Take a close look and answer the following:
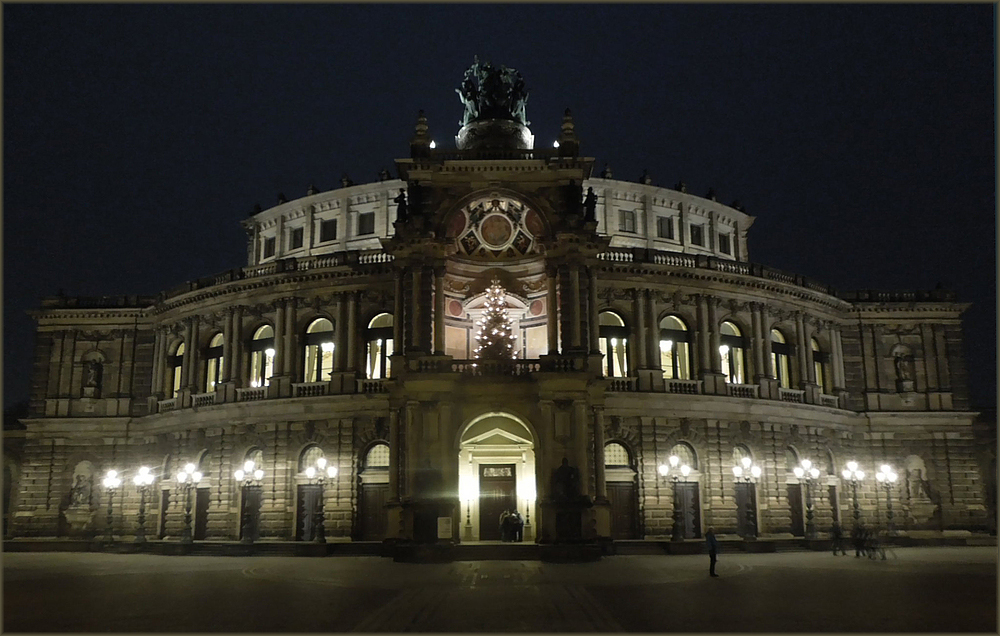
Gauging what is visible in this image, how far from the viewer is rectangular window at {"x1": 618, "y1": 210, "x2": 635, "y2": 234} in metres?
57.8

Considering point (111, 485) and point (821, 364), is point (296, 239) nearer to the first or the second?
point (111, 485)

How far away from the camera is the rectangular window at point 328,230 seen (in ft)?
193

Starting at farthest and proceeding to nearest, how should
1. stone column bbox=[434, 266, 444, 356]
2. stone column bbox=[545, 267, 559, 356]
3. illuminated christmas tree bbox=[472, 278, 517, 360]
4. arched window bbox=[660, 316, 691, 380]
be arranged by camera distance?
arched window bbox=[660, 316, 691, 380]
illuminated christmas tree bbox=[472, 278, 517, 360]
stone column bbox=[545, 267, 559, 356]
stone column bbox=[434, 266, 444, 356]

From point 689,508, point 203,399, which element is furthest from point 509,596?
point 203,399

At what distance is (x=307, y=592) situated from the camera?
2462 centimetres

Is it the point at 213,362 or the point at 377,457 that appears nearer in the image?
the point at 377,457

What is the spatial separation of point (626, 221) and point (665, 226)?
3062 mm

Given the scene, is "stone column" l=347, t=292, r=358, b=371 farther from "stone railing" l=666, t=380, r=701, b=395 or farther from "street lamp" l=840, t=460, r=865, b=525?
"street lamp" l=840, t=460, r=865, b=525

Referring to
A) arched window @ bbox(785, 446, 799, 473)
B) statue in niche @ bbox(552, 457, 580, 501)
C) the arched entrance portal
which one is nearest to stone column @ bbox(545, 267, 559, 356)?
the arched entrance portal

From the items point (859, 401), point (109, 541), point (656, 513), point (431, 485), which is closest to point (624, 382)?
point (656, 513)

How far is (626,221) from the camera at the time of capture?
2287 inches

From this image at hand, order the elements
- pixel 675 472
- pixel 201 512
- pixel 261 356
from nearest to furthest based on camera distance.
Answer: pixel 675 472, pixel 201 512, pixel 261 356

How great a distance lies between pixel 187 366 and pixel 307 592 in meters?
32.2

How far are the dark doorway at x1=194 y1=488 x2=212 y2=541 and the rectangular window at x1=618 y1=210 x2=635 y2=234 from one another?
30452 mm
